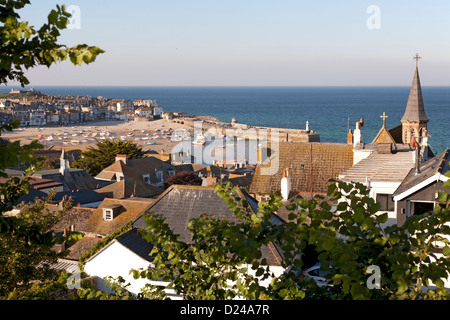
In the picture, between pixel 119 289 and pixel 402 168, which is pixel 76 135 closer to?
pixel 402 168

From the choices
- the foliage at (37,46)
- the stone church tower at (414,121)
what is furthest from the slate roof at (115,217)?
the stone church tower at (414,121)

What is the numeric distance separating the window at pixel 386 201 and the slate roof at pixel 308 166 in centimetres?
1157

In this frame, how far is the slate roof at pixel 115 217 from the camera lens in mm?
26656

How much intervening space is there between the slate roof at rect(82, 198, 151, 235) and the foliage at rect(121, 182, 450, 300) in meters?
19.5

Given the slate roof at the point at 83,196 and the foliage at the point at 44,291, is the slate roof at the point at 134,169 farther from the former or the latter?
the foliage at the point at 44,291

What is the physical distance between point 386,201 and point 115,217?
14.0 meters

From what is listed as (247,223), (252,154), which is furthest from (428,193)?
(252,154)

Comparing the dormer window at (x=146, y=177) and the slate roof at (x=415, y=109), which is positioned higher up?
the slate roof at (x=415, y=109)

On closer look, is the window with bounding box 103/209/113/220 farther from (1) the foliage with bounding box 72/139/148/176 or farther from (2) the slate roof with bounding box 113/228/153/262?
(1) the foliage with bounding box 72/139/148/176

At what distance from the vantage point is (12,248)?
39.4ft

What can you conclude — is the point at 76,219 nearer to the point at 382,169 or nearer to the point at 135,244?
the point at 135,244

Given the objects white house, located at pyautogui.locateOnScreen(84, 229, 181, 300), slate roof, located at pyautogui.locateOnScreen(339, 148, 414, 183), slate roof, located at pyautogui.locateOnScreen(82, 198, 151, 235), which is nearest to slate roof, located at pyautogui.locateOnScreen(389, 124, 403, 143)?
slate roof, located at pyautogui.locateOnScreen(339, 148, 414, 183)

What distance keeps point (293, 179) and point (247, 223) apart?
26419 mm

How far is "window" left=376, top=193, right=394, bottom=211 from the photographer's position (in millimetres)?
20547
